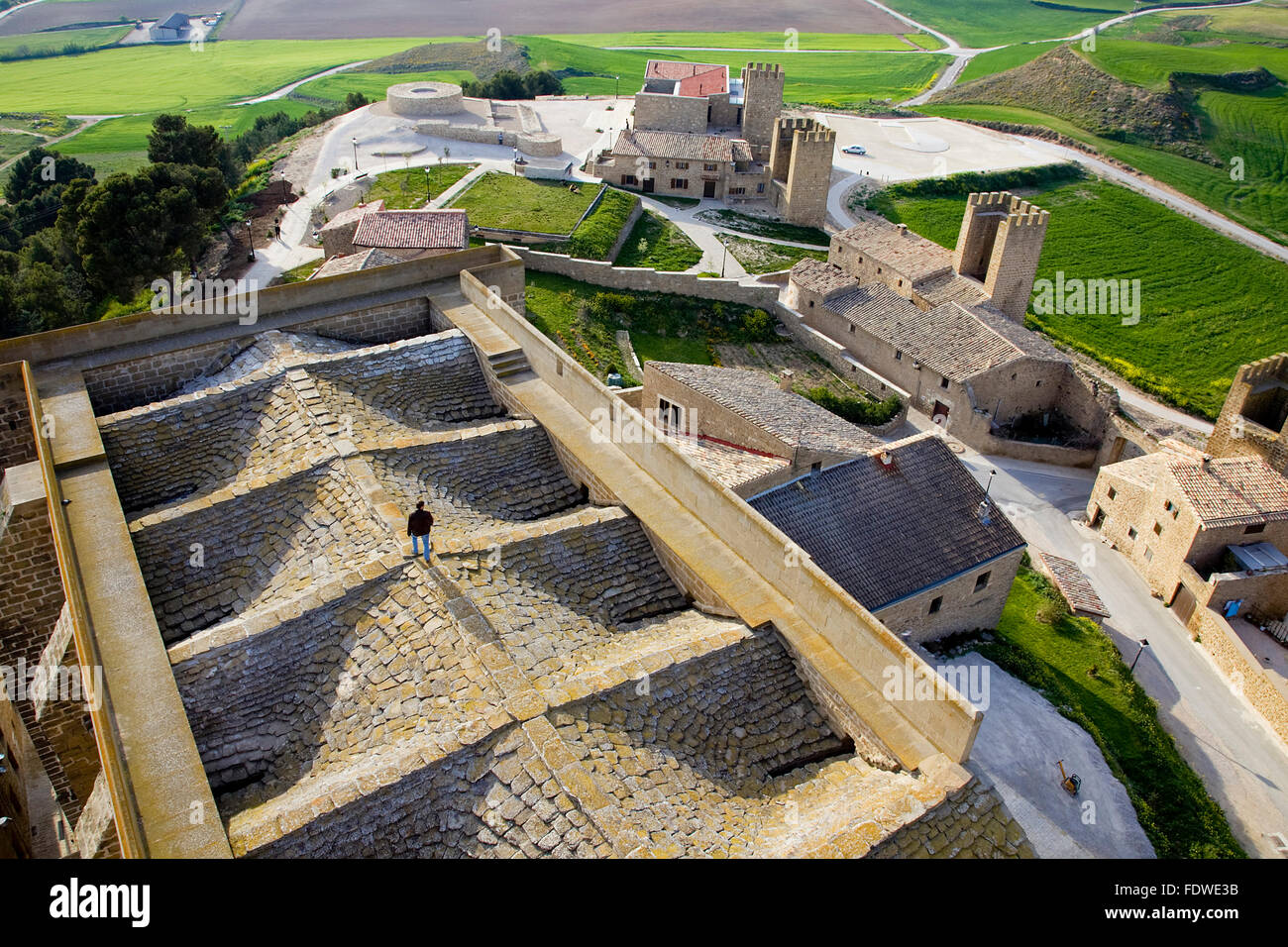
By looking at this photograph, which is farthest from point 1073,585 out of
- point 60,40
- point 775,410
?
point 60,40

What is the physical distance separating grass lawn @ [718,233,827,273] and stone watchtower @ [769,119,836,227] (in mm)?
4661

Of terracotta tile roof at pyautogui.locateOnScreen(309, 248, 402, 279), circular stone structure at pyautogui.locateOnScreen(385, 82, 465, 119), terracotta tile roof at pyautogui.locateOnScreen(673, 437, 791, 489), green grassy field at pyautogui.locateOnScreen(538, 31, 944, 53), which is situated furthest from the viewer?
green grassy field at pyautogui.locateOnScreen(538, 31, 944, 53)

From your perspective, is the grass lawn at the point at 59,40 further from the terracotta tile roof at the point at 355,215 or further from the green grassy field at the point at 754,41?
the terracotta tile roof at the point at 355,215

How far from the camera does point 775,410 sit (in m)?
29.1

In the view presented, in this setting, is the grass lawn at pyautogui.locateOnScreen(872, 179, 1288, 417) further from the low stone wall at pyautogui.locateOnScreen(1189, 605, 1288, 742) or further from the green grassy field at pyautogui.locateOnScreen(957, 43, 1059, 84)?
the green grassy field at pyautogui.locateOnScreen(957, 43, 1059, 84)

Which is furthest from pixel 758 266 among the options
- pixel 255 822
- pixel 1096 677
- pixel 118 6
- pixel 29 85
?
pixel 118 6

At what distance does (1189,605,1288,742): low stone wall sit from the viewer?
27.7m

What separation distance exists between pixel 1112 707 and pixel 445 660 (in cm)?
2095

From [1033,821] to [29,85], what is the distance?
12816 centimetres

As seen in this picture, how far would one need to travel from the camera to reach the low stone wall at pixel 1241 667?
2769cm

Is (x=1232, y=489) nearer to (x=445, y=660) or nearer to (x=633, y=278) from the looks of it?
(x=633, y=278)

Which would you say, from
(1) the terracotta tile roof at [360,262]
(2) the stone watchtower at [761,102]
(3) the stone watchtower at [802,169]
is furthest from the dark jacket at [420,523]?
(2) the stone watchtower at [761,102]

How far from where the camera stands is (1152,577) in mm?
33562

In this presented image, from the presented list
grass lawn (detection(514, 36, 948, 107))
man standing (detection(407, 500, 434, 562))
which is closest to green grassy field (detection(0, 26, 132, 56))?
grass lawn (detection(514, 36, 948, 107))
